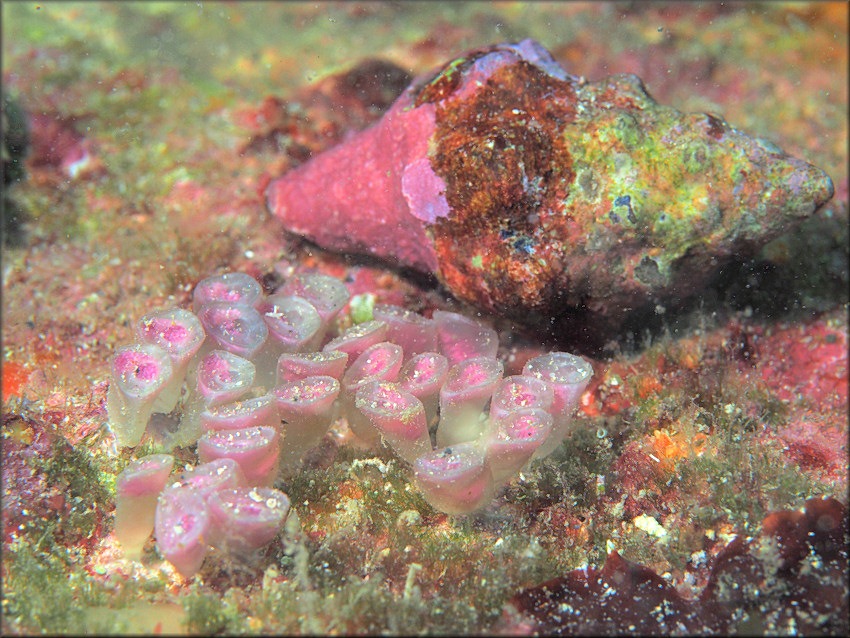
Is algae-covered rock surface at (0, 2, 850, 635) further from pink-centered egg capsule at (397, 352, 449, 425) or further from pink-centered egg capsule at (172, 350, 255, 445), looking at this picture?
pink-centered egg capsule at (397, 352, 449, 425)

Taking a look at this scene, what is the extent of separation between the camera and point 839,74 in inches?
230

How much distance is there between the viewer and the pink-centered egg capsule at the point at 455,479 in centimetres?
242

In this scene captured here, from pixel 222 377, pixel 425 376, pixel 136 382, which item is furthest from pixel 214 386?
pixel 425 376

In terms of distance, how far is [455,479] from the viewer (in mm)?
2424

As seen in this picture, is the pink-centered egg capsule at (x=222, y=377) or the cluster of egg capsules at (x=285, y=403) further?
the pink-centered egg capsule at (x=222, y=377)

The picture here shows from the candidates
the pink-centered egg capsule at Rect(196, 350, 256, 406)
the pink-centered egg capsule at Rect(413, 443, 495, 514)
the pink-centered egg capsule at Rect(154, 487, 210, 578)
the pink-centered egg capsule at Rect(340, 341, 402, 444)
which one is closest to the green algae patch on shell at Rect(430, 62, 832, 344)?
the pink-centered egg capsule at Rect(340, 341, 402, 444)

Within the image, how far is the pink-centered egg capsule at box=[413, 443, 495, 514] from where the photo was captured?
2422 millimetres

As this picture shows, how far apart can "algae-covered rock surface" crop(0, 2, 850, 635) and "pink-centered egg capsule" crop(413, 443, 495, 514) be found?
19 cm

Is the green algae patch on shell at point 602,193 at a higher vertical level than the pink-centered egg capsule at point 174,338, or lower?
higher

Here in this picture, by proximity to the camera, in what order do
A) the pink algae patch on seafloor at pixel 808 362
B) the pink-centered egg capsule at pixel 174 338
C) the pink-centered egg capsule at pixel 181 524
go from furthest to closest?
the pink algae patch on seafloor at pixel 808 362, the pink-centered egg capsule at pixel 174 338, the pink-centered egg capsule at pixel 181 524

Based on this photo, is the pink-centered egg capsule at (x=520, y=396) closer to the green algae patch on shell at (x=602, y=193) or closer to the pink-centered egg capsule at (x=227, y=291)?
the green algae patch on shell at (x=602, y=193)

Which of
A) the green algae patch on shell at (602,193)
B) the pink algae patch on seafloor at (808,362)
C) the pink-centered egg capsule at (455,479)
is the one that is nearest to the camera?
the pink-centered egg capsule at (455,479)

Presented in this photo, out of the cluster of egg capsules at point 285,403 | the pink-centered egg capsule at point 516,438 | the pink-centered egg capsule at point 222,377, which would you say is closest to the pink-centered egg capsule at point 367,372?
the cluster of egg capsules at point 285,403

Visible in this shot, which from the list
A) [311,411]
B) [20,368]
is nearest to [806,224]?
[311,411]
